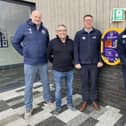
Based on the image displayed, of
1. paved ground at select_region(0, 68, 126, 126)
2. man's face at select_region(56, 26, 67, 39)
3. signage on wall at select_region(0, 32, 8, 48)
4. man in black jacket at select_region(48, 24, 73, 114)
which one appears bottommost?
paved ground at select_region(0, 68, 126, 126)

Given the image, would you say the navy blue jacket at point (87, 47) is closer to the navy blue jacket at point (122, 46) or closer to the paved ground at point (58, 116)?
the navy blue jacket at point (122, 46)

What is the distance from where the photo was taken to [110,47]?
243 centimetres

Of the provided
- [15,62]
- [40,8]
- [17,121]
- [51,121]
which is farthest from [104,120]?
[15,62]

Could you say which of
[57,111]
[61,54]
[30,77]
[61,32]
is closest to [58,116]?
[57,111]

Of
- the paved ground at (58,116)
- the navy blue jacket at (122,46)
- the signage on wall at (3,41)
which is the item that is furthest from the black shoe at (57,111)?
the signage on wall at (3,41)

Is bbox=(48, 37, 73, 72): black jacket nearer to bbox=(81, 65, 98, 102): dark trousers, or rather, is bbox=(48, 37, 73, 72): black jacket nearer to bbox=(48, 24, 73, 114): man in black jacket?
bbox=(48, 24, 73, 114): man in black jacket

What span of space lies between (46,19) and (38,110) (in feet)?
6.39

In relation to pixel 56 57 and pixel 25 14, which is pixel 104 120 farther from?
pixel 25 14

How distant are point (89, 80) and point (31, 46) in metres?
1.03

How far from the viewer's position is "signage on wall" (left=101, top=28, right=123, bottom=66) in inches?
92.7

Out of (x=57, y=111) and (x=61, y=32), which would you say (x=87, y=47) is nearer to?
(x=61, y=32)

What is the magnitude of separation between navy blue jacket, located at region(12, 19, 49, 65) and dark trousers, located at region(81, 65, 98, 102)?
2.21 feet

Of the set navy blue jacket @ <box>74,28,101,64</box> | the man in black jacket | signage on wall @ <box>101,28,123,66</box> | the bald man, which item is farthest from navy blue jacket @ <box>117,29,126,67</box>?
the bald man

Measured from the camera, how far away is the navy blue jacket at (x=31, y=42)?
2262mm
